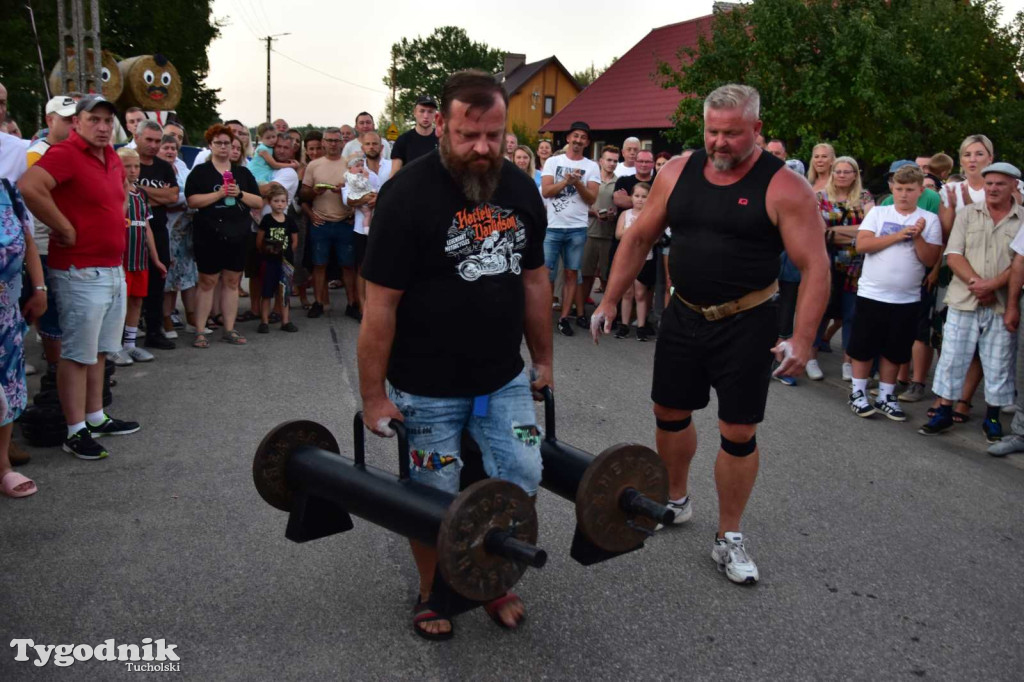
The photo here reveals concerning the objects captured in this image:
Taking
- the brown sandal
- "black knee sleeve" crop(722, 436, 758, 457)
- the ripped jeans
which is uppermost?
the ripped jeans

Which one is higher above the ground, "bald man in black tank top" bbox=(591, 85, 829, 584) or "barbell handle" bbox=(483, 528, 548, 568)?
"bald man in black tank top" bbox=(591, 85, 829, 584)

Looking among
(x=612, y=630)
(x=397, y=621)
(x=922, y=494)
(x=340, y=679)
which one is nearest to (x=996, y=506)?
(x=922, y=494)

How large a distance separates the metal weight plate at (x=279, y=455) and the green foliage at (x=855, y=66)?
10.9 m

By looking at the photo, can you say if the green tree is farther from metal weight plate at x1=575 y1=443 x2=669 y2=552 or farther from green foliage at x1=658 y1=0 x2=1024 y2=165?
metal weight plate at x1=575 y1=443 x2=669 y2=552

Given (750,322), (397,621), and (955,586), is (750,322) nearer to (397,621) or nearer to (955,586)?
(955,586)

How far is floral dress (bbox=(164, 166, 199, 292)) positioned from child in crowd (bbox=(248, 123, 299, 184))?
1.23m

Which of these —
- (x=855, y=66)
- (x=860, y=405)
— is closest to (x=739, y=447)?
(x=860, y=405)

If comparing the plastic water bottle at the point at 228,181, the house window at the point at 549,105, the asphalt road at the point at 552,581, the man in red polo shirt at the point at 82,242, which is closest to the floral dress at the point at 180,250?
the plastic water bottle at the point at 228,181

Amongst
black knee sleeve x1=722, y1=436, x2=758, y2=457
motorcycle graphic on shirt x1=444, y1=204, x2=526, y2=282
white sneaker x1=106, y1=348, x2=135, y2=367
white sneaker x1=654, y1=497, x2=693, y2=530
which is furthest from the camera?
white sneaker x1=106, y1=348, x2=135, y2=367

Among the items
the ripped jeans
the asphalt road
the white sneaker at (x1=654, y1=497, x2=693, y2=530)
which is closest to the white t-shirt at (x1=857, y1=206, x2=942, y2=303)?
the asphalt road

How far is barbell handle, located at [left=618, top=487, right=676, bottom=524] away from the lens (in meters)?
2.71

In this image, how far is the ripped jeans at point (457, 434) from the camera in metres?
2.98

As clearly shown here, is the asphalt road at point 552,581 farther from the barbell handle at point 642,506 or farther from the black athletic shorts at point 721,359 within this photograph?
the black athletic shorts at point 721,359

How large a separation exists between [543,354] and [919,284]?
4.53 meters
